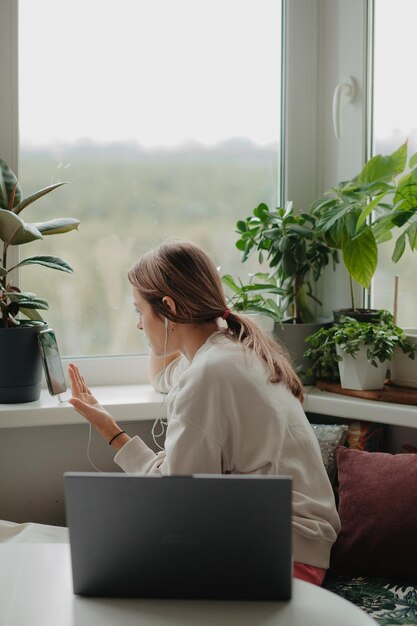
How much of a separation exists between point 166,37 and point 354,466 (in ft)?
4.72

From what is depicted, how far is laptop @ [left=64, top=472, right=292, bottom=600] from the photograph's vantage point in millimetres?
1111

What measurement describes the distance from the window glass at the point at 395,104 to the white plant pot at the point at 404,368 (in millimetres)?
185

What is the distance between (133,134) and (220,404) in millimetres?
1205

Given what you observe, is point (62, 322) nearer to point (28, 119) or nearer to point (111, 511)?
point (28, 119)

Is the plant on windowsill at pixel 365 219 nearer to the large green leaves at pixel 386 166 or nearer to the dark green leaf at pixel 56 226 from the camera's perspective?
the large green leaves at pixel 386 166

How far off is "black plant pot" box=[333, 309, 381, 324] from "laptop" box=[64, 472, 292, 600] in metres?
1.30

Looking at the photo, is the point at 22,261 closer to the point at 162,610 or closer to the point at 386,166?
the point at 386,166

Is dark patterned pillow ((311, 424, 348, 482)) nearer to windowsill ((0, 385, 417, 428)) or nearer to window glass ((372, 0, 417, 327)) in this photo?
windowsill ((0, 385, 417, 428))

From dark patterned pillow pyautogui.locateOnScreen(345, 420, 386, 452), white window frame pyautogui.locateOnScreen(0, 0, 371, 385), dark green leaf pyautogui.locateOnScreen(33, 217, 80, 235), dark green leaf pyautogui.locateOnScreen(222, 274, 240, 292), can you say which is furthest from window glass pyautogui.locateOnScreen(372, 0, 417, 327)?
dark green leaf pyautogui.locateOnScreen(33, 217, 80, 235)

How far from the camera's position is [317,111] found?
2.68 metres

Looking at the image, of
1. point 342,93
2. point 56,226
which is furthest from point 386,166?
point 56,226

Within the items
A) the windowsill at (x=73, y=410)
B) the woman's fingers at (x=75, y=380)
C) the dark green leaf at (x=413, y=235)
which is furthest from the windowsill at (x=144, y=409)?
the dark green leaf at (x=413, y=235)

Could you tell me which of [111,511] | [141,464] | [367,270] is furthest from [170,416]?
[367,270]

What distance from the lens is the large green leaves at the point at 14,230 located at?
2072 mm
